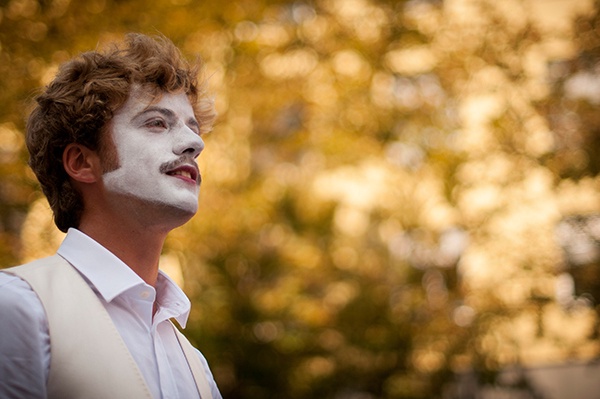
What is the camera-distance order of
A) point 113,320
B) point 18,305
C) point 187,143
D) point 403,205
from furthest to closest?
point 403,205 → point 187,143 → point 113,320 → point 18,305

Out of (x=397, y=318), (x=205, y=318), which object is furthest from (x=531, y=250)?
(x=205, y=318)

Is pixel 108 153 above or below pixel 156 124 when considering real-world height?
below

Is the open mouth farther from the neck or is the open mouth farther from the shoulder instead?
the shoulder

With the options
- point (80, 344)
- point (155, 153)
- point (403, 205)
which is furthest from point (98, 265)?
point (403, 205)

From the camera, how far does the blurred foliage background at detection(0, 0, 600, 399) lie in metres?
8.05

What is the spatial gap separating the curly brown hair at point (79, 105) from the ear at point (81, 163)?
0.02 metres

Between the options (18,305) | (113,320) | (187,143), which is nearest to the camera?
(18,305)

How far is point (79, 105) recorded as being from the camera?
2.22 m

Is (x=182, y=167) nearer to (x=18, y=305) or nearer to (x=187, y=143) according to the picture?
(x=187, y=143)

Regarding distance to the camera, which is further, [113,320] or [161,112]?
[161,112]

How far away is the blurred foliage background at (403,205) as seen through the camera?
317 inches

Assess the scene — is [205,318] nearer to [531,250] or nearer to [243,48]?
[243,48]

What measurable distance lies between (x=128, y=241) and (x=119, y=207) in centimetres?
11

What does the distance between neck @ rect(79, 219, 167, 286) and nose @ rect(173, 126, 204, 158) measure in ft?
0.94
